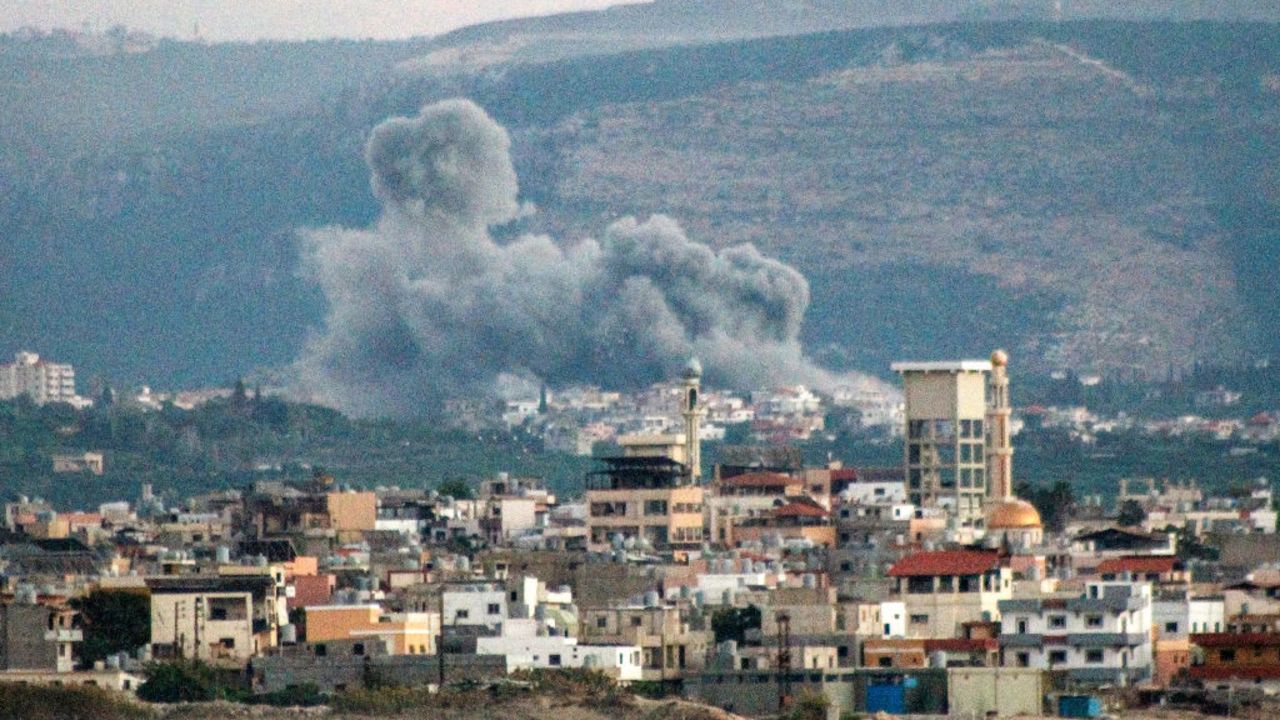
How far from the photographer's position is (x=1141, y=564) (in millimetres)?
75750

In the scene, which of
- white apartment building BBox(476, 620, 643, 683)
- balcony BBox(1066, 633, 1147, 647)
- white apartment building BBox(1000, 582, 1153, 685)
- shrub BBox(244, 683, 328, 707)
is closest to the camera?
shrub BBox(244, 683, 328, 707)

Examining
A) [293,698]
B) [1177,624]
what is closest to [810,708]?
[293,698]

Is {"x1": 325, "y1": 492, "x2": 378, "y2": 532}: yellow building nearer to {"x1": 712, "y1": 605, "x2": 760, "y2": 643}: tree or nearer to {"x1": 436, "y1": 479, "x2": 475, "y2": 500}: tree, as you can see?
{"x1": 436, "y1": 479, "x2": 475, "y2": 500}: tree

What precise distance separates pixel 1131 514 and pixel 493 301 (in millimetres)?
73722

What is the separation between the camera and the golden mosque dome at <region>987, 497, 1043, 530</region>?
84.4 m

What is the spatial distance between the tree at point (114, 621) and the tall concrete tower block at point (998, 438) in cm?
3742

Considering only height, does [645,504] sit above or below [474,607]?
above

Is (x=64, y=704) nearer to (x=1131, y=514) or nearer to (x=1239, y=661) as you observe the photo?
(x=1239, y=661)

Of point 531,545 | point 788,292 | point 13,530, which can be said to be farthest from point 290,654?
point 788,292

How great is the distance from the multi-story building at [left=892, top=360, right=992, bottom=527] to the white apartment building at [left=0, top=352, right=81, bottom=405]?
285 feet

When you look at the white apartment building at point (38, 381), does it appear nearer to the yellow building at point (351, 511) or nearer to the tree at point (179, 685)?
the yellow building at point (351, 511)

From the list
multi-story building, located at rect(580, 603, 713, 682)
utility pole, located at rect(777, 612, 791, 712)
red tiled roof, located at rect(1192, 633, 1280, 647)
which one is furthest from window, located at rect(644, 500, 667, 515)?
red tiled roof, located at rect(1192, 633, 1280, 647)

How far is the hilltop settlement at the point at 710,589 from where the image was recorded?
59.7 m

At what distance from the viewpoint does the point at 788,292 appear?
16812 cm
